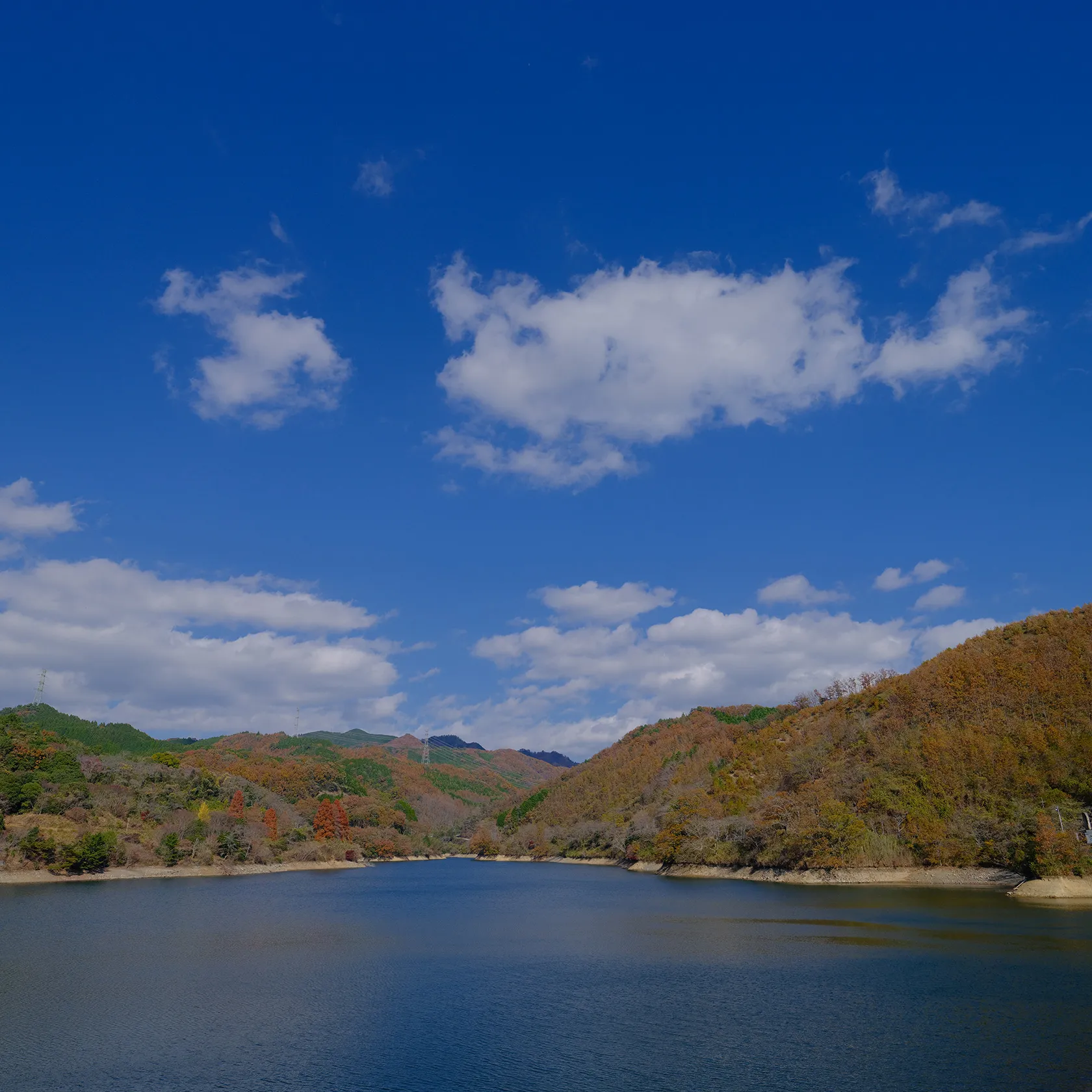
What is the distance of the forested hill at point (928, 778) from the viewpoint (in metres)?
76.6

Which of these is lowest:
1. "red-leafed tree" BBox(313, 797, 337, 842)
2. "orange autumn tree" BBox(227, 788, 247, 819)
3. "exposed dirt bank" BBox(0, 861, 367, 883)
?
"exposed dirt bank" BBox(0, 861, 367, 883)

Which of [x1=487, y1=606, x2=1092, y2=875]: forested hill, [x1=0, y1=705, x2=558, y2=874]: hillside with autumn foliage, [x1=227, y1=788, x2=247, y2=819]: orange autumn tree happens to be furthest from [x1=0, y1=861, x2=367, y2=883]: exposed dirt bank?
[x1=487, y1=606, x2=1092, y2=875]: forested hill

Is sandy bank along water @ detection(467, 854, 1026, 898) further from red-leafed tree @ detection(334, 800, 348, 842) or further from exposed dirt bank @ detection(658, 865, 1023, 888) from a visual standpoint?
red-leafed tree @ detection(334, 800, 348, 842)

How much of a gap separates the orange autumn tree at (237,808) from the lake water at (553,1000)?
6327 cm

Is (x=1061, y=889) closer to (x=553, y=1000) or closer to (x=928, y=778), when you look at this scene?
(x=928, y=778)

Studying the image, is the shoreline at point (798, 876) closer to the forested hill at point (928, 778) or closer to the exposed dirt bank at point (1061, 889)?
the exposed dirt bank at point (1061, 889)

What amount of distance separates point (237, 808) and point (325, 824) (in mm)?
25958

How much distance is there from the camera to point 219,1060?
24328mm

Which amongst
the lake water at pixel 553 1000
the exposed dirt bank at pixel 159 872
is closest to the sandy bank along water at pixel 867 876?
the lake water at pixel 553 1000

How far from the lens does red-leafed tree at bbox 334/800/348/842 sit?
15104 centimetres

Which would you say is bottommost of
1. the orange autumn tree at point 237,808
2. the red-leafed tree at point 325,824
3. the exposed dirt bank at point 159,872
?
the exposed dirt bank at point 159,872

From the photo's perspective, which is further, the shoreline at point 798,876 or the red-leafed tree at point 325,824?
the red-leafed tree at point 325,824

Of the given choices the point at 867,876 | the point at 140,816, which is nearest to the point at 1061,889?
the point at 867,876

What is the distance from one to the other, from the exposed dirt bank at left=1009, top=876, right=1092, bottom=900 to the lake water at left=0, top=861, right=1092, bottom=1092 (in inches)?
366
